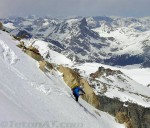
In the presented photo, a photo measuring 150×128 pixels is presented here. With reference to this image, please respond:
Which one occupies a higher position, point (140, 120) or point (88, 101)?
point (88, 101)

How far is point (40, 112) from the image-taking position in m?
26.6

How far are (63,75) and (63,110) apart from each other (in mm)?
15628

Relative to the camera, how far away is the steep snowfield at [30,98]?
22.9m

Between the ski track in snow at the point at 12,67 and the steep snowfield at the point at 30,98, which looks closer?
the steep snowfield at the point at 30,98

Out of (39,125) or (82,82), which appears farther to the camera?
(82,82)

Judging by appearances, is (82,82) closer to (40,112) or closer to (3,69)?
(3,69)

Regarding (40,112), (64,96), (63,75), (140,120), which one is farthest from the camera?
(140,120)

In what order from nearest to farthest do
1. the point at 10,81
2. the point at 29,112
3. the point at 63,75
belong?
the point at 29,112 → the point at 10,81 → the point at 63,75

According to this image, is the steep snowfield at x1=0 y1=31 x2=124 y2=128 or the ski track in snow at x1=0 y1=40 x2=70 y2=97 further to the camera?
the ski track in snow at x1=0 y1=40 x2=70 y2=97

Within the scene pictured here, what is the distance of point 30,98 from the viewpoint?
28.7 metres

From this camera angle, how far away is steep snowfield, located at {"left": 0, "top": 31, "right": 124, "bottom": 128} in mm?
22913

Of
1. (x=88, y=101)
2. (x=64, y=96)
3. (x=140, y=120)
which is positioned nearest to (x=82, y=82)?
(x=88, y=101)

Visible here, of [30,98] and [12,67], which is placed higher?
[12,67]

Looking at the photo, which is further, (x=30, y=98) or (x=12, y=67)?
(x=12, y=67)
